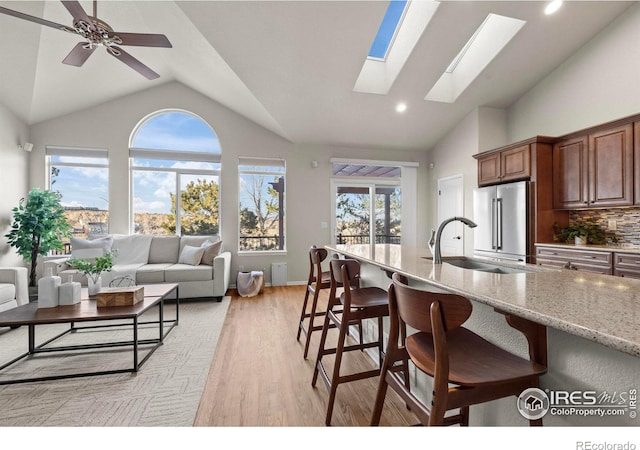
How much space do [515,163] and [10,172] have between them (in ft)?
22.8

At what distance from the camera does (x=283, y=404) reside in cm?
173

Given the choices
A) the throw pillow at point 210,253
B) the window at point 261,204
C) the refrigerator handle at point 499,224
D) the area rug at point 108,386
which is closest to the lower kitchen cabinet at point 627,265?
the refrigerator handle at point 499,224

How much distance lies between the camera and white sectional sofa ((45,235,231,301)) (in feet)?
12.3

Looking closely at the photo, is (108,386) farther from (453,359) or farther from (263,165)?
(263,165)

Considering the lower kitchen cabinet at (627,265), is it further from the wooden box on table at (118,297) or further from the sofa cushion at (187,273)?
the sofa cushion at (187,273)

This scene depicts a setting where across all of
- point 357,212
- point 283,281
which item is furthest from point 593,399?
point 357,212

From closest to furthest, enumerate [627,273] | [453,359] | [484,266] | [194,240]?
[453,359] → [484,266] → [627,273] → [194,240]

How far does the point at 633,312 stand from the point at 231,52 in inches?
153

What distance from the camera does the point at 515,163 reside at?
3662 millimetres

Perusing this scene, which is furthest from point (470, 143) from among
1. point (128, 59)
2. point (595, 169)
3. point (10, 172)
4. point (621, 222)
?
point (10, 172)

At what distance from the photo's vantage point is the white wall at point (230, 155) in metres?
4.52

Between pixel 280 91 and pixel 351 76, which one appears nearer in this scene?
pixel 351 76

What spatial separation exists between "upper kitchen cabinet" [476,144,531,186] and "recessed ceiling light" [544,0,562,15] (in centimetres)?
139
